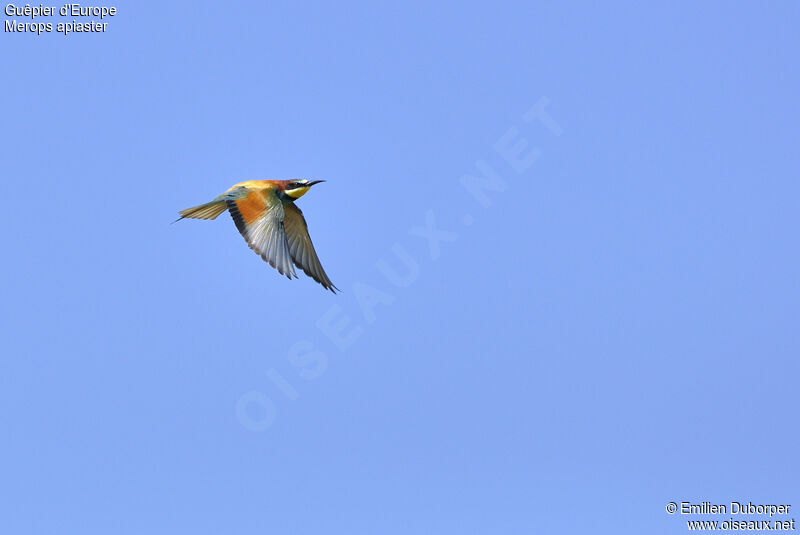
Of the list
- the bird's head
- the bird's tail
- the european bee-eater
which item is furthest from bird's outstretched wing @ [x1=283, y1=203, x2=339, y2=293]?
the bird's tail

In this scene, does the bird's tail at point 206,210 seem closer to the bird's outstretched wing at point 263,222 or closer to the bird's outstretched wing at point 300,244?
the bird's outstretched wing at point 263,222

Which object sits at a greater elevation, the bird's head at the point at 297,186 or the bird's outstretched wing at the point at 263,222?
the bird's head at the point at 297,186

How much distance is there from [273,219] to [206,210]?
909 mm

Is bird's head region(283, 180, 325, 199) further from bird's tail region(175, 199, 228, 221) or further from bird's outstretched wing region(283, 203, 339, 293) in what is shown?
bird's tail region(175, 199, 228, 221)

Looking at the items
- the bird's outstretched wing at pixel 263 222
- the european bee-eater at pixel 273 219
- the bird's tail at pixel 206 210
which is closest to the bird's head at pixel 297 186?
the european bee-eater at pixel 273 219

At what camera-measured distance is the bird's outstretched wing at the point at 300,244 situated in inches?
650

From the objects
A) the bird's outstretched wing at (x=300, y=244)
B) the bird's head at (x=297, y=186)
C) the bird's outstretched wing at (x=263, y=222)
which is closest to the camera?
the bird's outstretched wing at (x=263, y=222)

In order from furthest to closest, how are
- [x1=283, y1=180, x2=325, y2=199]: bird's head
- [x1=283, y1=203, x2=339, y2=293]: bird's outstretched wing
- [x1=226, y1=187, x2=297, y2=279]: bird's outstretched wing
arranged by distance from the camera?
[x1=283, y1=203, x2=339, y2=293]: bird's outstretched wing
[x1=283, y1=180, x2=325, y2=199]: bird's head
[x1=226, y1=187, x2=297, y2=279]: bird's outstretched wing

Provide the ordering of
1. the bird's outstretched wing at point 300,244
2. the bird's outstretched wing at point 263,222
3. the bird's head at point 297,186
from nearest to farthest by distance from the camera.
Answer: the bird's outstretched wing at point 263,222, the bird's head at point 297,186, the bird's outstretched wing at point 300,244

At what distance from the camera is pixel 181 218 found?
1534cm

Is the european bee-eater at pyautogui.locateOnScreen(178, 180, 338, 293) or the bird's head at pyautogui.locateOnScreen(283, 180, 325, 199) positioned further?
the bird's head at pyautogui.locateOnScreen(283, 180, 325, 199)

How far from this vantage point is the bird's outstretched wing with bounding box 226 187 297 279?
49.2 ft

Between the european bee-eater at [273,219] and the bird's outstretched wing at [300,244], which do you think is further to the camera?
the bird's outstretched wing at [300,244]

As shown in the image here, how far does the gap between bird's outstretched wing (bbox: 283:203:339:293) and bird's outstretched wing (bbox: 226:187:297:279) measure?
819 millimetres
